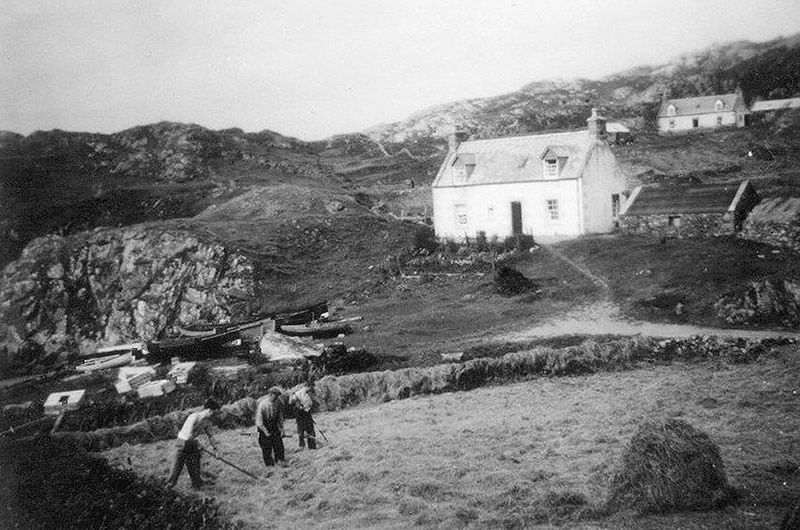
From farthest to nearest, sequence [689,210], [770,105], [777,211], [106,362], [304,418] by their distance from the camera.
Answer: [770,105] → [689,210] → [777,211] → [106,362] → [304,418]

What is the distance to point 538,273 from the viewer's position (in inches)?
819

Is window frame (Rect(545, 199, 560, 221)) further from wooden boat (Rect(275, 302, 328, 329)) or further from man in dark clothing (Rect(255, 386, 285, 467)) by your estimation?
man in dark clothing (Rect(255, 386, 285, 467))

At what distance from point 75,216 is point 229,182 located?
885 cm

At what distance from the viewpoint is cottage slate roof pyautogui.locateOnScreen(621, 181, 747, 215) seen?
19.5m

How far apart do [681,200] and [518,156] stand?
27.0ft

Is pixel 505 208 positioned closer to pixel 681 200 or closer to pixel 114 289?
pixel 681 200

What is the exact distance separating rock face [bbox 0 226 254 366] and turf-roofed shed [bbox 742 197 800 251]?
15642 mm

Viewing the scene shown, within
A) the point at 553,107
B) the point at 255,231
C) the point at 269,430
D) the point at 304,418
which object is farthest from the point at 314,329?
the point at 553,107

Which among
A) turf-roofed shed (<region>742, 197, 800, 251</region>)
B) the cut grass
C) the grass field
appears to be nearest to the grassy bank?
the grass field

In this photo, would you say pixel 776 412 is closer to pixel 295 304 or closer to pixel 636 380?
pixel 636 380

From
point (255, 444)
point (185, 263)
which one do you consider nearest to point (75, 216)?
point (185, 263)

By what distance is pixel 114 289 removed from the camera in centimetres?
1855

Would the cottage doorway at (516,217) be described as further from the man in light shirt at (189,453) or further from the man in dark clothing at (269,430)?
the man in light shirt at (189,453)

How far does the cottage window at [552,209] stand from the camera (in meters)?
25.5
